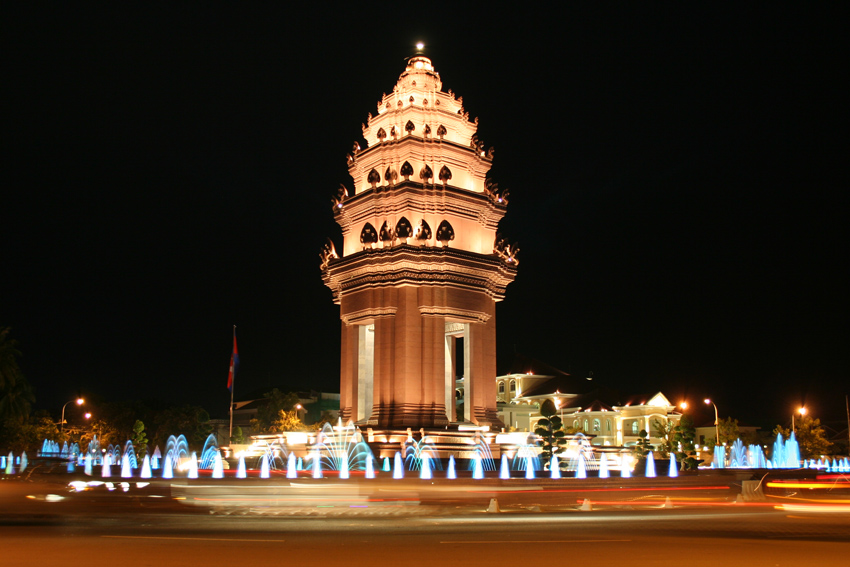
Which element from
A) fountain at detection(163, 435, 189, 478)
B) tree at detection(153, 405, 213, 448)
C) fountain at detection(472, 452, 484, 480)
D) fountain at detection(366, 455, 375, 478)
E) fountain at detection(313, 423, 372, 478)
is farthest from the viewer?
tree at detection(153, 405, 213, 448)

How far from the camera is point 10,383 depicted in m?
55.2

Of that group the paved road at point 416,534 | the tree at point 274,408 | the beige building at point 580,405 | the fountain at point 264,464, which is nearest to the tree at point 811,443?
the beige building at point 580,405

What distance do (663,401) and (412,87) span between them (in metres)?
59.9

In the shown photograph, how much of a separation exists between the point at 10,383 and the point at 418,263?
30.4 metres

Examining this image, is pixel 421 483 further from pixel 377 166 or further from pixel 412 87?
pixel 412 87

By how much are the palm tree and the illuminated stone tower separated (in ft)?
75.2

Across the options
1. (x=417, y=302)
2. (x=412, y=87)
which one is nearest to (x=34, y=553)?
(x=417, y=302)

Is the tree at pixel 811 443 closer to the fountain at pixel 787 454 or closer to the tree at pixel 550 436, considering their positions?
the fountain at pixel 787 454

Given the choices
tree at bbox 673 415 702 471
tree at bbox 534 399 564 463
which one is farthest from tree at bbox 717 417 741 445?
tree at bbox 534 399 564 463

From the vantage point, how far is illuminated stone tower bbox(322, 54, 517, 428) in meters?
43.1

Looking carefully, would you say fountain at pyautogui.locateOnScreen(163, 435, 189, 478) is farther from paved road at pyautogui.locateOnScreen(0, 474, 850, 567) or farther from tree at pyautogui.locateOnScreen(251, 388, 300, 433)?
paved road at pyautogui.locateOnScreen(0, 474, 850, 567)

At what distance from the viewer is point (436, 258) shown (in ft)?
143

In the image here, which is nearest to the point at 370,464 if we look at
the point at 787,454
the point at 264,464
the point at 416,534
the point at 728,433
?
the point at 264,464

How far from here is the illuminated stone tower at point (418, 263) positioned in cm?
4309
